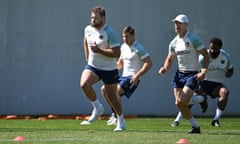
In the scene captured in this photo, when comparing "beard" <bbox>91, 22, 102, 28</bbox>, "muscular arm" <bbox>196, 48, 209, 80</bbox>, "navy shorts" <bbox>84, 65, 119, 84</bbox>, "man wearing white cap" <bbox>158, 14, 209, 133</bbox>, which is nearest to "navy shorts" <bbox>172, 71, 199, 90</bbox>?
"man wearing white cap" <bbox>158, 14, 209, 133</bbox>

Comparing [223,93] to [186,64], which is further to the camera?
[223,93]

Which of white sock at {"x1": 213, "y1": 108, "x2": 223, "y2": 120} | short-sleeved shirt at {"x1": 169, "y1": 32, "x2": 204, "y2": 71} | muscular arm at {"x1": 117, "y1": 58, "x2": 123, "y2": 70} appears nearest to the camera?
short-sleeved shirt at {"x1": 169, "y1": 32, "x2": 204, "y2": 71}

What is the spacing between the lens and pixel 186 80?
14.2 m

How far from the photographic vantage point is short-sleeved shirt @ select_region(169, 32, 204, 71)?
14047 millimetres

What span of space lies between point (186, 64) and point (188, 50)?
27cm

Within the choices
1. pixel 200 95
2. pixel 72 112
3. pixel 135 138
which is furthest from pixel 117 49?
pixel 72 112

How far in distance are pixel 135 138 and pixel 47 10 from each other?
11.2 meters

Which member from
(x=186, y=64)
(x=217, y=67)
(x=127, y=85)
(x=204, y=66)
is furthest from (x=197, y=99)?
(x=204, y=66)

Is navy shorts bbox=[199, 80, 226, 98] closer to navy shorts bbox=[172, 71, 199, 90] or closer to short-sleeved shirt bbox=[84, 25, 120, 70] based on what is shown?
navy shorts bbox=[172, 71, 199, 90]

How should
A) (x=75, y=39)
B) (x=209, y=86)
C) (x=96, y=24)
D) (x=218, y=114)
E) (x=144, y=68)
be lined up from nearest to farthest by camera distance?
(x=96, y=24)
(x=144, y=68)
(x=218, y=114)
(x=209, y=86)
(x=75, y=39)

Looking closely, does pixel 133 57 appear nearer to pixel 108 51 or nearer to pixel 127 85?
pixel 127 85

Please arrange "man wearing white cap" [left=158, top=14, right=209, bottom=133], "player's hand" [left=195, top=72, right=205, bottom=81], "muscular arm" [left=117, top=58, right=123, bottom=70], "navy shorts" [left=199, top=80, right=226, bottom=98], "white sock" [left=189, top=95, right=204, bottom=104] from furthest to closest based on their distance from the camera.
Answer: "navy shorts" [left=199, top=80, right=226, bottom=98] → "muscular arm" [left=117, top=58, right=123, bottom=70] → "white sock" [left=189, top=95, right=204, bottom=104] → "man wearing white cap" [left=158, top=14, right=209, bottom=133] → "player's hand" [left=195, top=72, right=205, bottom=81]

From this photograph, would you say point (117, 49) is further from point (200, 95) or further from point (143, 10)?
point (143, 10)

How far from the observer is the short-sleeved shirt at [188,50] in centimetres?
1405
